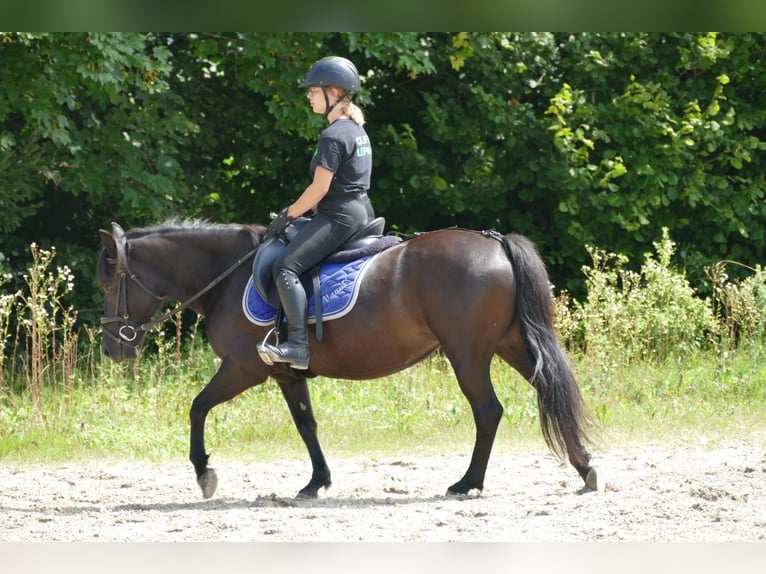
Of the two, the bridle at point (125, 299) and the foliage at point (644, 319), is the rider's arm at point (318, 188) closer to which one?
the bridle at point (125, 299)

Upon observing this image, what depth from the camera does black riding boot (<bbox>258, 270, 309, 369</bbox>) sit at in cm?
611

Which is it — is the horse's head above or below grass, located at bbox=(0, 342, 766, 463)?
above

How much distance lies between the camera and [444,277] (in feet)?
20.1

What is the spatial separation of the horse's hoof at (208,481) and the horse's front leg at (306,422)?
594 mm

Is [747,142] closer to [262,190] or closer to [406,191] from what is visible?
[406,191]

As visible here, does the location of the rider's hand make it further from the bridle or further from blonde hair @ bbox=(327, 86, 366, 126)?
blonde hair @ bbox=(327, 86, 366, 126)

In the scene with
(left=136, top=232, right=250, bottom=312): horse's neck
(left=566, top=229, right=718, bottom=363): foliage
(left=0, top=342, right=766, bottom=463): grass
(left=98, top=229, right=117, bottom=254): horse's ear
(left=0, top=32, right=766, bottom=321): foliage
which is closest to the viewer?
(left=98, top=229, right=117, bottom=254): horse's ear

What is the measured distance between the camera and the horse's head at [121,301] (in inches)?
262

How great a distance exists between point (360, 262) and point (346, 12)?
402 centimetres

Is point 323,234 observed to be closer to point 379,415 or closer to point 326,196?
point 326,196

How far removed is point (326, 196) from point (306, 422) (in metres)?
1.56

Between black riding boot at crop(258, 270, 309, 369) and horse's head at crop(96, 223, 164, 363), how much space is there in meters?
1.05

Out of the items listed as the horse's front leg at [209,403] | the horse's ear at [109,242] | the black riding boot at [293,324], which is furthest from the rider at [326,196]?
the horse's ear at [109,242]

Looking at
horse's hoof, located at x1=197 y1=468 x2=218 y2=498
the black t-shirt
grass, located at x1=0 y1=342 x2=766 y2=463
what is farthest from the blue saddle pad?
grass, located at x1=0 y1=342 x2=766 y2=463
